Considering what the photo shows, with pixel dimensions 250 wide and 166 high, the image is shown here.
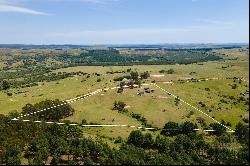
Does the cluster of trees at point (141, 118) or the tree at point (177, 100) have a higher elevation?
the tree at point (177, 100)

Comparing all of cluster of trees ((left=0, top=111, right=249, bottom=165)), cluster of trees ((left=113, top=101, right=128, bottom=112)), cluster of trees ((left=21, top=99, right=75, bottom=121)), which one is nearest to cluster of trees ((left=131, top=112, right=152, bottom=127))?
cluster of trees ((left=113, top=101, right=128, bottom=112))

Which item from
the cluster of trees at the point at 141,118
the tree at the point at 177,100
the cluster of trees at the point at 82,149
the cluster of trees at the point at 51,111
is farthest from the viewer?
the tree at the point at 177,100

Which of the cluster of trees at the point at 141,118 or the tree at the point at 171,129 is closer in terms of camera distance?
the tree at the point at 171,129

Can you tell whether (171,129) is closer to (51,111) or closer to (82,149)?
(82,149)

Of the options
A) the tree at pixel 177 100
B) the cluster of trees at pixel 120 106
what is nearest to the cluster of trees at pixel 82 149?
the cluster of trees at pixel 120 106

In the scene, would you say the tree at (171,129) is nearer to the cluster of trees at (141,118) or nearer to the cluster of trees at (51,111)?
the cluster of trees at (141,118)

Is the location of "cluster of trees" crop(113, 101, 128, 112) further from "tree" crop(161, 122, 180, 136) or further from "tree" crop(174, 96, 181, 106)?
"tree" crop(161, 122, 180, 136)

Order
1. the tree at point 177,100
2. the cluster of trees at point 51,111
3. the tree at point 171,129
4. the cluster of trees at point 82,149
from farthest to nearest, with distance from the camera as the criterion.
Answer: the tree at point 177,100, the cluster of trees at point 51,111, the tree at point 171,129, the cluster of trees at point 82,149

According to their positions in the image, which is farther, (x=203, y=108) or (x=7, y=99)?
(x=7, y=99)

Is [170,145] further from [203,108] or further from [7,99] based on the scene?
[7,99]

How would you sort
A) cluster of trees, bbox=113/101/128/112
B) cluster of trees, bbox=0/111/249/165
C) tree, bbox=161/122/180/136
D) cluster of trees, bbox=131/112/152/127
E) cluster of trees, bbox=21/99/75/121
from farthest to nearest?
cluster of trees, bbox=113/101/128/112 → cluster of trees, bbox=131/112/152/127 → cluster of trees, bbox=21/99/75/121 → tree, bbox=161/122/180/136 → cluster of trees, bbox=0/111/249/165

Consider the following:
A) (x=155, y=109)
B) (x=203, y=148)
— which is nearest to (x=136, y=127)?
(x=155, y=109)
